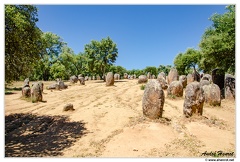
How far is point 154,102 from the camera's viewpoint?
509 inches

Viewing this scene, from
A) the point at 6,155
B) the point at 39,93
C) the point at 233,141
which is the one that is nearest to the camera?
the point at 6,155

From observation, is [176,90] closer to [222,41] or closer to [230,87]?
[230,87]

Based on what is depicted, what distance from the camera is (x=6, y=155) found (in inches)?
328

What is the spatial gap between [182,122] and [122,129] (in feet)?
13.2

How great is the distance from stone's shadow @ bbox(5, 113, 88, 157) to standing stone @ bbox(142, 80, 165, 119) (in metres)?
4.20

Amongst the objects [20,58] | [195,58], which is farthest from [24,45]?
[195,58]

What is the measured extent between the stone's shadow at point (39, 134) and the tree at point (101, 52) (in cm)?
3098

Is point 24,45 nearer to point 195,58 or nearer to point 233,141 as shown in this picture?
point 233,141

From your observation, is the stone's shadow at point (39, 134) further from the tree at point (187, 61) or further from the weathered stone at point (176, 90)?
the tree at point (187, 61)

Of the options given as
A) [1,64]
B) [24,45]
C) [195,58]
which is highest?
[195,58]

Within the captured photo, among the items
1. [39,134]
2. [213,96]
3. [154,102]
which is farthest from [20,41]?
[213,96]

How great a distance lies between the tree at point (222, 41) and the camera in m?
19.1

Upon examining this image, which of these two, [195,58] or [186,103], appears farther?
[195,58]

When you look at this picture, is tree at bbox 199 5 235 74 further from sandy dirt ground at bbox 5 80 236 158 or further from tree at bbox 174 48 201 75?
tree at bbox 174 48 201 75
